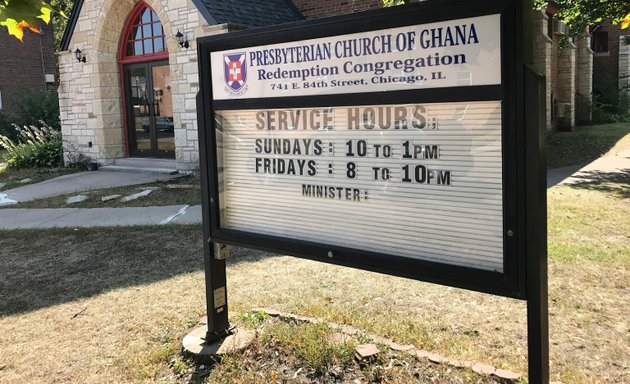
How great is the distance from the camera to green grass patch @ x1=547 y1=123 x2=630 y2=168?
12617 mm

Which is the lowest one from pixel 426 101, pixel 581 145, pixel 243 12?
pixel 581 145

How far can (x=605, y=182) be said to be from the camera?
9398 millimetres

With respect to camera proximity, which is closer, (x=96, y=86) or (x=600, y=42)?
(x=96, y=86)

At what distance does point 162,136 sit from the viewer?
43.1 feet

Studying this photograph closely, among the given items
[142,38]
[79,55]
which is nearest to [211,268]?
[142,38]

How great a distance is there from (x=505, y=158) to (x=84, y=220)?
6701 mm

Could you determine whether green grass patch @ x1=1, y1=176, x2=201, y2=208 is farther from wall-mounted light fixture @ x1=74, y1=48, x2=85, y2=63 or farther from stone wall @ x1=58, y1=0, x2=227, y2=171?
wall-mounted light fixture @ x1=74, y1=48, x2=85, y2=63

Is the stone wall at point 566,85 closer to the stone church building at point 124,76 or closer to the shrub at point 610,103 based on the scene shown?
the shrub at point 610,103

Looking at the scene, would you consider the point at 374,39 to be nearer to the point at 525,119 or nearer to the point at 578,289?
the point at 525,119

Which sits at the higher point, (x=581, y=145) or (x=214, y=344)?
(x=581, y=145)

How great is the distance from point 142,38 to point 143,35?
→ 0.07 meters

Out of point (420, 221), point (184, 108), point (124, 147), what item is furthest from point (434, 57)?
point (124, 147)

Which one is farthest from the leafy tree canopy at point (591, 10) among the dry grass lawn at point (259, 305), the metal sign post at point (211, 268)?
the metal sign post at point (211, 268)

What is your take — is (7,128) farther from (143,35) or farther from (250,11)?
(250,11)
